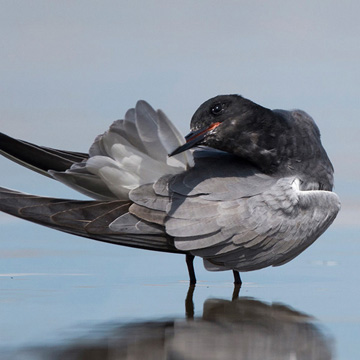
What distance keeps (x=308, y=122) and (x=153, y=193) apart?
130 cm

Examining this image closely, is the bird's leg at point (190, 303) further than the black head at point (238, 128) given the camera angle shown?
No

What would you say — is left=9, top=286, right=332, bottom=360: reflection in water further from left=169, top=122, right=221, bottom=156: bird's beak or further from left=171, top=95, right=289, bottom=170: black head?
left=171, top=95, right=289, bottom=170: black head

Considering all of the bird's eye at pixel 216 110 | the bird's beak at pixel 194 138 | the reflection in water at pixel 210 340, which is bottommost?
the reflection in water at pixel 210 340

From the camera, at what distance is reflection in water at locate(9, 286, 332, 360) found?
10.7 ft

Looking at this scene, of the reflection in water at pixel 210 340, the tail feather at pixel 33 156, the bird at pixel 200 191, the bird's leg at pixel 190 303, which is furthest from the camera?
the tail feather at pixel 33 156

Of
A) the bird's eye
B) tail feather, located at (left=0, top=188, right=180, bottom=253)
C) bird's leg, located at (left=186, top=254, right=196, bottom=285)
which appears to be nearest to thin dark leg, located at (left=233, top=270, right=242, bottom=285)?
bird's leg, located at (left=186, top=254, right=196, bottom=285)

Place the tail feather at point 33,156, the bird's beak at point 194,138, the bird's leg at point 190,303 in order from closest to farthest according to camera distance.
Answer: the bird's leg at point 190,303
the bird's beak at point 194,138
the tail feather at point 33,156

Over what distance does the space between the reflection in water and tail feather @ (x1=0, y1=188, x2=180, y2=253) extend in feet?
1.85

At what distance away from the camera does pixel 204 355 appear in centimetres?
325

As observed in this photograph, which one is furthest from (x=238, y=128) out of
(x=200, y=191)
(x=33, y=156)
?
(x=33, y=156)

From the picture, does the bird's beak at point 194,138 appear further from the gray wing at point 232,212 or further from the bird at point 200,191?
the gray wing at point 232,212

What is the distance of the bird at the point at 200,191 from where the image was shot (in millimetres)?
4570

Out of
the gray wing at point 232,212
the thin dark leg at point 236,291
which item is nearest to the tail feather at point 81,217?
the gray wing at point 232,212

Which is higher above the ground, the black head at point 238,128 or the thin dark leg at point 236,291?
the black head at point 238,128
